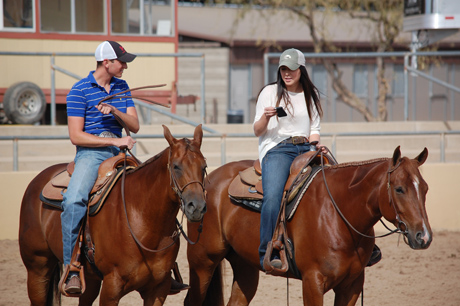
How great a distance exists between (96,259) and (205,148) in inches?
290

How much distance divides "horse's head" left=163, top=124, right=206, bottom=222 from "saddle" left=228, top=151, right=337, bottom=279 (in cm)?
97

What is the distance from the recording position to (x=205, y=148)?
11.7 m

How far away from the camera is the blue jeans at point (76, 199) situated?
14.4ft

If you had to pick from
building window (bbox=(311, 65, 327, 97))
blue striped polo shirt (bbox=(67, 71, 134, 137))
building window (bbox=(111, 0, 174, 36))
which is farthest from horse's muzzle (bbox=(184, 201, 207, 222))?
building window (bbox=(311, 65, 327, 97))

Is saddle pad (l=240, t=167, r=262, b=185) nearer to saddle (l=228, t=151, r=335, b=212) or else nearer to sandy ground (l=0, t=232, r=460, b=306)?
saddle (l=228, t=151, r=335, b=212)

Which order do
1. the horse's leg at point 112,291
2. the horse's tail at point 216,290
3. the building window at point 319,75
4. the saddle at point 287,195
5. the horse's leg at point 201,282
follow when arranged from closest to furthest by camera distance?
the horse's leg at point 112,291
the saddle at point 287,195
the horse's leg at point 201,282
the horse's tail at point 216,290
the building window at point 319,75

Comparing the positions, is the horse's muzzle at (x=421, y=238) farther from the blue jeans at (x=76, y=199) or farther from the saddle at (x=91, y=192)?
the blue jeans at (x=76, y=199)

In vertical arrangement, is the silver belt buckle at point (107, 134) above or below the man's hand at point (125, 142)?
above

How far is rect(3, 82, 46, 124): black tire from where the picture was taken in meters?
11.9

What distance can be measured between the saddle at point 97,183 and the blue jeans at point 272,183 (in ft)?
3.52

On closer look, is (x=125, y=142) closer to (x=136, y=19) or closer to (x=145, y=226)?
(x=145, y=226)

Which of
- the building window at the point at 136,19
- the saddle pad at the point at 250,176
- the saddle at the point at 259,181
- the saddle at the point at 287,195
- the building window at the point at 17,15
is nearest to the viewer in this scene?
the saddle at the point at 287,195

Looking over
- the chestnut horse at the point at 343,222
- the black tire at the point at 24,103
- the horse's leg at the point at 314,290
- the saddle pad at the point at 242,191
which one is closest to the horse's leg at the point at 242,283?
the chestnut horse at the point at 343,222

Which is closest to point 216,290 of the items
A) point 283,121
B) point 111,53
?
point 283,121
